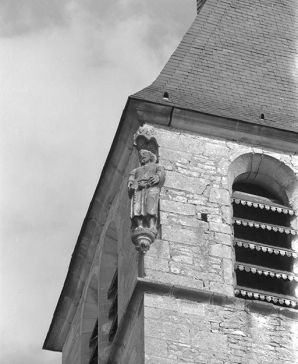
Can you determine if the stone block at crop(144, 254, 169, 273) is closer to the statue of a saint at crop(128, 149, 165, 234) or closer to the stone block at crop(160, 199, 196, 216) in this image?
the statue of a saint at crop(128, 149, 165, 234)

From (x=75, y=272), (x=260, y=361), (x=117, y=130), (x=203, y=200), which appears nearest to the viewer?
(x=260, y=361)

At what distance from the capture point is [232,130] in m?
18.0

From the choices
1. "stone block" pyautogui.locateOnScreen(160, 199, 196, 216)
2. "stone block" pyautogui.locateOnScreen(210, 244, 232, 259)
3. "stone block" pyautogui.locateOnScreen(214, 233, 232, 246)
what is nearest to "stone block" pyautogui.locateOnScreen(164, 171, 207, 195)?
"stone block" pyautogui.locateOnScreen(160, 199, 196, 216)

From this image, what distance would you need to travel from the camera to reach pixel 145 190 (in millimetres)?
17016

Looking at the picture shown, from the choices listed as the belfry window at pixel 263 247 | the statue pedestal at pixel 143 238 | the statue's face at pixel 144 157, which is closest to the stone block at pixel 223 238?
the belfry window at pixel 263 247

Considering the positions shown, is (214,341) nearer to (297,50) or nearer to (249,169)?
(249,169)

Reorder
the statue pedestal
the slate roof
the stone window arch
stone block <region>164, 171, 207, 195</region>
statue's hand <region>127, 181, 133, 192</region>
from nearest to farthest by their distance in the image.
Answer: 1. the statue pedestal
2. the stone window arch
3. statue's hand <region>127, 181, 133, 192</region>
4. stone block <region>164, 171, 207, 195</region>
5. the slate roof

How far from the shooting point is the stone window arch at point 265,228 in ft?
55.6

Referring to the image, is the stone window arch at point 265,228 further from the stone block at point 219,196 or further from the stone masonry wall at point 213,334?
the stone masonry wall at point 213,334

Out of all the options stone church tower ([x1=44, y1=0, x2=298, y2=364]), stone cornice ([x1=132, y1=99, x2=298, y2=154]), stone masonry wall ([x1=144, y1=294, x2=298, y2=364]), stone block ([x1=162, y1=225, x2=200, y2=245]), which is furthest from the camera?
stone cornice ([x1=132, y1=99, x2=298, y2=154])

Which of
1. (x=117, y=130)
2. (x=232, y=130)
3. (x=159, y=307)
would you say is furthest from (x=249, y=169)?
(x=159, y=307)

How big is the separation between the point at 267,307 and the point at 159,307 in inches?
45.4

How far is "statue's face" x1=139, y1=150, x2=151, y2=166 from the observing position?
17453 millimetres

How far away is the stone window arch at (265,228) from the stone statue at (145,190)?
0.96m
